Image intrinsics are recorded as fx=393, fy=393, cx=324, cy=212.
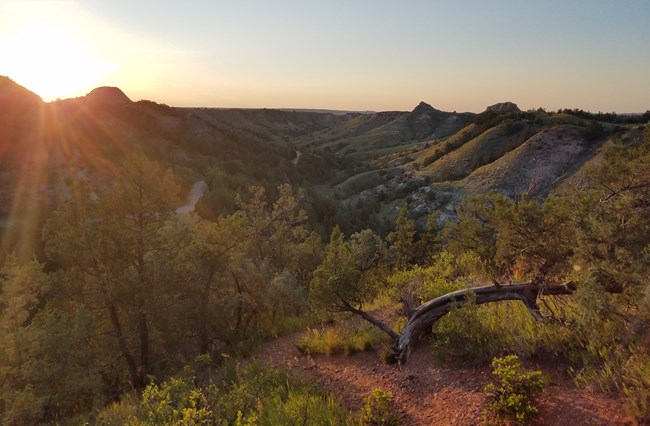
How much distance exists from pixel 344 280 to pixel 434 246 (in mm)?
14579

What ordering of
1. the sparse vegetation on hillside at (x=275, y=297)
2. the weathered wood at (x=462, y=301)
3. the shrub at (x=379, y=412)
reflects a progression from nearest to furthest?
1. the sparse vegetation on hillside at (x=275, y=297)
2. the shrub at (x=379, y=412)
3. the weathered wood at (x=462, y=301)

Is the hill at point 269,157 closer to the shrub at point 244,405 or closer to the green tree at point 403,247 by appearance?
the green tree at point 403,247

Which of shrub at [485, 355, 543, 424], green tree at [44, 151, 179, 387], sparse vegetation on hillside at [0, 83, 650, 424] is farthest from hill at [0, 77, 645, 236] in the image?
shrub at [485, 355, 543, 424]

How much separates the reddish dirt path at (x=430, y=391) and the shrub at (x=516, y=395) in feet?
0.71

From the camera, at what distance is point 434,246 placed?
74.0 feet

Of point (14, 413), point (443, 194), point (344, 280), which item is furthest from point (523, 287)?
point (443, 194)

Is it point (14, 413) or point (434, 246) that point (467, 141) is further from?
point (14, 413)

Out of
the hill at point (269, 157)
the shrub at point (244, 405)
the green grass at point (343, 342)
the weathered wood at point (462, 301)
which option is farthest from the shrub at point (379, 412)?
the hill at point (269, 157)

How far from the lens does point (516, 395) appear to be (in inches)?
206

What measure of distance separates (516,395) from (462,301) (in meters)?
2.80

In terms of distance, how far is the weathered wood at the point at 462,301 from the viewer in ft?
23.1

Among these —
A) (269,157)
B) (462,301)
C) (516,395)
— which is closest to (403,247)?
(462,301)

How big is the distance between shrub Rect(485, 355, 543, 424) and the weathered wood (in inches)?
69.9

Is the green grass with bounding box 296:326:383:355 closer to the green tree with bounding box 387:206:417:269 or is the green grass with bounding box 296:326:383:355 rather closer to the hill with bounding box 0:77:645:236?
the green tree with bounding box 387:206:417:269
